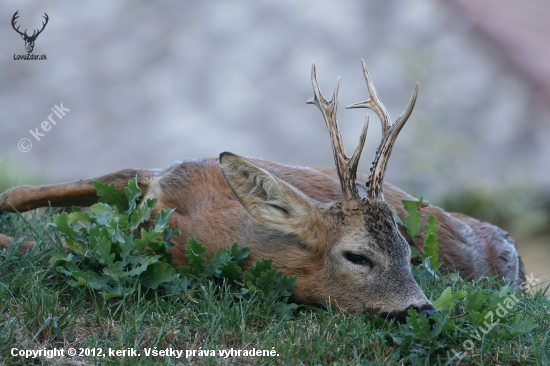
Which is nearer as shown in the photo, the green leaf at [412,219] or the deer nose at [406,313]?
the deer nose at [406,313]

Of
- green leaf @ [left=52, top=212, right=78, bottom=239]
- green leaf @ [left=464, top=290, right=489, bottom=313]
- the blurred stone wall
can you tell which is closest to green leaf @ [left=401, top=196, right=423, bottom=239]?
green leaf @ [left=464, top=290, right=489, bottom=313]

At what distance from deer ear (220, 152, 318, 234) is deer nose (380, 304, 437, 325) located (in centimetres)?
75

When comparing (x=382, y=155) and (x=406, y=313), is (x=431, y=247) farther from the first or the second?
(x=406, y=313)

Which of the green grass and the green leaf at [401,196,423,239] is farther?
the green leaf at [401,196,423,239]

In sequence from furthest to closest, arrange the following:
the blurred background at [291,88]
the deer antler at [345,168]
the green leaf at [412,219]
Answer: the blurred background at [291,88] → the green leaf at [412,219] → the deer antler at [345,168]

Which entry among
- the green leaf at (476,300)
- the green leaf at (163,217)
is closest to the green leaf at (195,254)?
the green leaf at (163,217)

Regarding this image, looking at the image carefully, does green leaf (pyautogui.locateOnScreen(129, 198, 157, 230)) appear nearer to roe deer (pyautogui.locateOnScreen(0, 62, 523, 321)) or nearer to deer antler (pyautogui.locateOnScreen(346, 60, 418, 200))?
roe deer (pyautogui.locateOnScreen(0, 62, 523, 321))

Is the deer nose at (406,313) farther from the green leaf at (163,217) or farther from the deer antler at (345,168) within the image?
the green leaf at (163,217)

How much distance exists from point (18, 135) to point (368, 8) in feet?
16.2

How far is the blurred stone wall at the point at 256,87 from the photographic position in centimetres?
892

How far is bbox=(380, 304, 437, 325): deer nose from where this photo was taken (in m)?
4.16

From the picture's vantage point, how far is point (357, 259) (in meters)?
4.52

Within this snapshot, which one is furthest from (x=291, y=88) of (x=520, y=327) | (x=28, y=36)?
(x=520, y=327)

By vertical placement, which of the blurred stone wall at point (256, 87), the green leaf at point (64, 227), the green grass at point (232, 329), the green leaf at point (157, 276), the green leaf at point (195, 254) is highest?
the blurred stone wall at point (256, 87)
